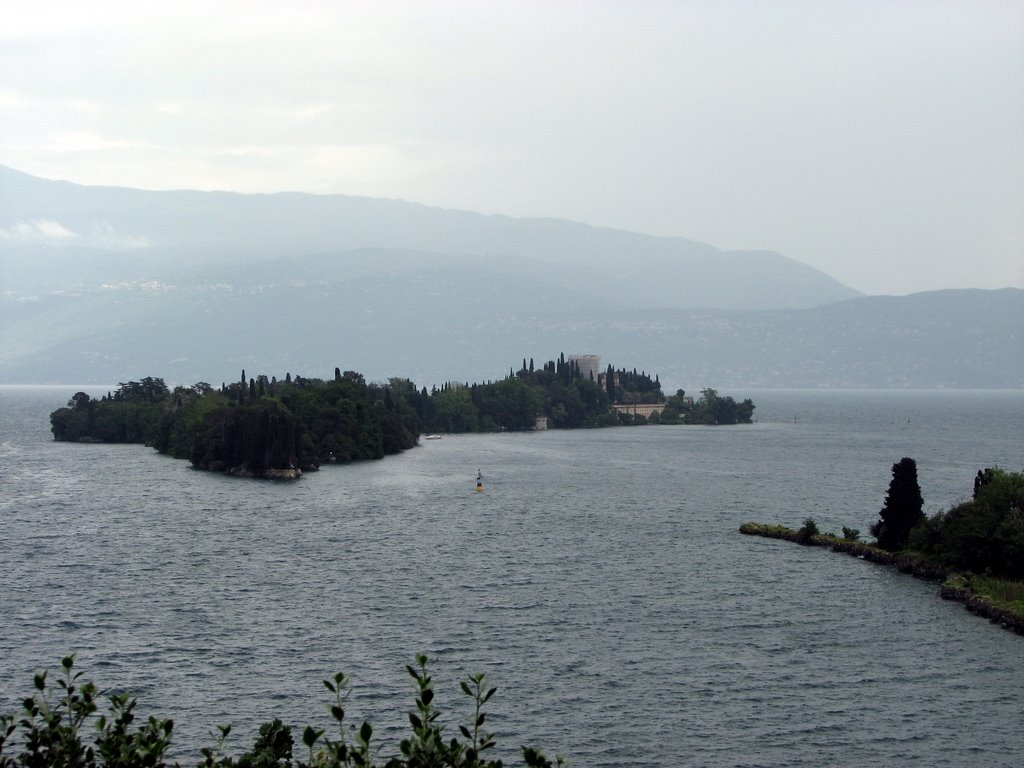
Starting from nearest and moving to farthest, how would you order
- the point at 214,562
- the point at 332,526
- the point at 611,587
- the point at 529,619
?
the point at 529,619 < the point at 611,587 < the point at 214,562 < the point at 332,526

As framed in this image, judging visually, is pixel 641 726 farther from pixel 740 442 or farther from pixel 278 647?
pixel 740 442

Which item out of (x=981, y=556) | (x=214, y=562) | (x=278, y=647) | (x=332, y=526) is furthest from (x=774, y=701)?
(x=332, y=526)

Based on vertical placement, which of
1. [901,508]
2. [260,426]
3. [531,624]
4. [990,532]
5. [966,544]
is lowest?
[531,624]

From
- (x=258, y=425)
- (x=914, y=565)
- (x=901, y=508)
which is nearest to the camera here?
(x=914, y=565)

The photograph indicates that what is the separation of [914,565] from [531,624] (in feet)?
82.2

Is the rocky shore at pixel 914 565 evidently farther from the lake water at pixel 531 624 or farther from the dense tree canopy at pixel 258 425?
the dense tree canopy at pixel 258 425

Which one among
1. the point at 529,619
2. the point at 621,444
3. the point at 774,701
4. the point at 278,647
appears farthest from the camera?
the point at 621,444

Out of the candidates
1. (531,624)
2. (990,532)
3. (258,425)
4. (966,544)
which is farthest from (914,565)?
(258,425)

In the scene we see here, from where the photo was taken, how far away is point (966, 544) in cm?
6662

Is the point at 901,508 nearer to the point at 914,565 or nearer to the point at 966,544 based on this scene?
the point at 914,565

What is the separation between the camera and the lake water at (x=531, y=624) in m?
41.6

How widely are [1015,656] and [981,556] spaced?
51.6 feet

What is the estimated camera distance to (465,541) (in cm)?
8056

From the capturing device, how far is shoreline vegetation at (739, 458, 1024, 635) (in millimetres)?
60125
